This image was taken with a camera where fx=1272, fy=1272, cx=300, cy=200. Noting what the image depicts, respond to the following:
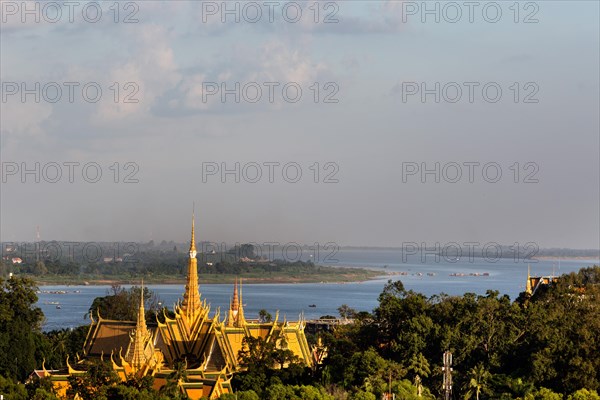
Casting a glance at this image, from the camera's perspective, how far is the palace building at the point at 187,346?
4928 centimetres

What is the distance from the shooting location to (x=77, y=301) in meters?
180

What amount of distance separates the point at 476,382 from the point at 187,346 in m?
12.7

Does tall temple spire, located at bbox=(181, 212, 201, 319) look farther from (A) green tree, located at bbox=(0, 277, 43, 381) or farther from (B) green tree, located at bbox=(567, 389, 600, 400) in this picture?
(B) green tree, located at bbox=(567, 389, 600, 400)

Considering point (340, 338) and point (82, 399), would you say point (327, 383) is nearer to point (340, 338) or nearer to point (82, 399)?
point (340, 338)

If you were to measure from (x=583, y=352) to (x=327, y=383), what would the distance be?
10564 millimetres

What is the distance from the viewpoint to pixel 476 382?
52.1 meters

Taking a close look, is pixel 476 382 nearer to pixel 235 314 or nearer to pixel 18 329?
pixel 235 314

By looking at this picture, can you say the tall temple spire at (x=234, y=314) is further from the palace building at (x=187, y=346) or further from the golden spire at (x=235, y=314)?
the palace building at (x=187, y=346)

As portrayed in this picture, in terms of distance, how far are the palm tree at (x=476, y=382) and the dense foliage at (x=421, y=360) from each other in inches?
1.6

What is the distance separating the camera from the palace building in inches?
1940

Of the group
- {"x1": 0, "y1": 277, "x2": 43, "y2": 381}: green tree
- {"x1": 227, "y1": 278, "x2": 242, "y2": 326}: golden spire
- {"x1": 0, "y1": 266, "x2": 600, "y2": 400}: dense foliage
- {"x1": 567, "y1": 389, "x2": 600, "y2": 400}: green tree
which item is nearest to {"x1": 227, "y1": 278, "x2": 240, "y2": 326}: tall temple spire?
{"x1": 227, "y1": 278, "x2": 242, "y2": 326}: golden spire

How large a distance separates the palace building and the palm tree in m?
7.94

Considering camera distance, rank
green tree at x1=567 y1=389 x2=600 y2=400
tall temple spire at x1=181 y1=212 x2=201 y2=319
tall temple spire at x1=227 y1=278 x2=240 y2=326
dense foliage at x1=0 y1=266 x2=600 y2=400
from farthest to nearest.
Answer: tall temple spire at x1=227 y1=278 x2=240 y2=326
tall temple spire at x1=181 y1=212 x2=201 y2=319
dense foliage at x1=0 y1=266 x2=600 y2=400
green tree at x1=567 y1=389 x2=600 y2=400

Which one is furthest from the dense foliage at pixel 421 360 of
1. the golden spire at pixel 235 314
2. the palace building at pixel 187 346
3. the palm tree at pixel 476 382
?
the golden spire at pixel 235 314
